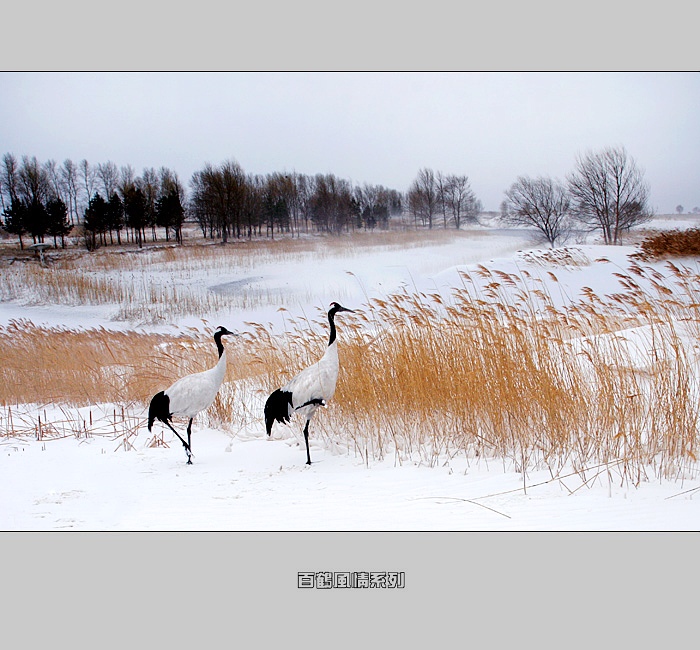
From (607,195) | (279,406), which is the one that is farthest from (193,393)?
(607,195)

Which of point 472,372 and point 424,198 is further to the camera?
point 424,198

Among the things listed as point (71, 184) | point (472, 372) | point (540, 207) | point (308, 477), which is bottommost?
point (308, 477)

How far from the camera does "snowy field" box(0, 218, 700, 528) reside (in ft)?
9.47

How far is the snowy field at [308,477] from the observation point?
2.89m

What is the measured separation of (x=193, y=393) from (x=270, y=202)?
1617 millimetres

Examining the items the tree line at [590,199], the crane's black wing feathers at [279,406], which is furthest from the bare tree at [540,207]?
the crane's black wing feathers at [279,406]

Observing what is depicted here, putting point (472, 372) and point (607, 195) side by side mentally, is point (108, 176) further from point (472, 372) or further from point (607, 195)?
point (607, 195)

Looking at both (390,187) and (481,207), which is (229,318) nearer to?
(390,187)

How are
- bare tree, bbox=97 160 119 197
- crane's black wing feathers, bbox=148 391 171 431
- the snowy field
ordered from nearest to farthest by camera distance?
the snowy field → crane's black wing feathers, bbox=148 391 171 431 → bare tree, bbox=97 160 119 197

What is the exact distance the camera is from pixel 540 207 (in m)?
4.38

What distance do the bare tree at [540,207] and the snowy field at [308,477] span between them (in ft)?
0.38

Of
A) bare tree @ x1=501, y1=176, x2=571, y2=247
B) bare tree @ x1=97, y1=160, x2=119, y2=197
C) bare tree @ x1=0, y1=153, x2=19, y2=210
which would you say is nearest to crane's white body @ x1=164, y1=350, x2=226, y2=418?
bare tree @ x1=97, y1=160, x2=119, y2=197

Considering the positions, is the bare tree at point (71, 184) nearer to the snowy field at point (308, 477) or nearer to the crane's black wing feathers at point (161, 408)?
the snowy field at point (308, 477)

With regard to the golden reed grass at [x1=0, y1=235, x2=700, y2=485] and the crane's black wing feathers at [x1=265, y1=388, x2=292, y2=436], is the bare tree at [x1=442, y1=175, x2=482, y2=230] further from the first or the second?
the crane's black wing feathers at [x1=265, y1=388, x2=292, y2=436]
